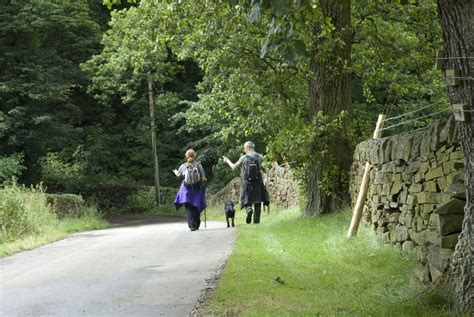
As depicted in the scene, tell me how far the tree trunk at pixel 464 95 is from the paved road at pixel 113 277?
2.63 meters

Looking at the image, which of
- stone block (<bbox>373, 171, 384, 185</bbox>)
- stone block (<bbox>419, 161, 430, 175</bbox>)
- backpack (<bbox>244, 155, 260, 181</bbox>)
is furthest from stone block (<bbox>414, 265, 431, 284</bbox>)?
backpack (<bbox>244, 155, 260, 181</bbox>)

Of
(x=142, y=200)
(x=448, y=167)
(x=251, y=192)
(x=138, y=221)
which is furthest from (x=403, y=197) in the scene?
(x=142, y=200)

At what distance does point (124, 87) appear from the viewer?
3484 cm

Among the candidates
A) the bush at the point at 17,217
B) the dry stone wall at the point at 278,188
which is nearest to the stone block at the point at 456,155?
the bush at the point at 17,217

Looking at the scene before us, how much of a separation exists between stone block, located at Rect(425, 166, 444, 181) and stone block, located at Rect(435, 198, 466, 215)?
1.08 metres

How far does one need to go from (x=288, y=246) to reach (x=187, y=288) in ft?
11.4

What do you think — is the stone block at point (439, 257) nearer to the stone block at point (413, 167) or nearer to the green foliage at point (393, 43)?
the stone block at point (413, 167)

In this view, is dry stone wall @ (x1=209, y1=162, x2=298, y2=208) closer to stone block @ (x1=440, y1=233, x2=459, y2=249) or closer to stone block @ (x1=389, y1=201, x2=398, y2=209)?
stone block @ (x1=389, y1=201, x2=398, y2=209)

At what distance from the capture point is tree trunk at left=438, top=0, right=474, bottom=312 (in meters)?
6.05

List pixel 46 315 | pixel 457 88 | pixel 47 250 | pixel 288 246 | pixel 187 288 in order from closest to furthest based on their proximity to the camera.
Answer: pixel 457 88 < pixel 46 315 < pixel 187 288 < pixel 288 246 < pixel 47 250

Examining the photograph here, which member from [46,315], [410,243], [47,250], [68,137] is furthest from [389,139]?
[68,137]

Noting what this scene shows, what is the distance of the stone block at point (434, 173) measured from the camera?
8352 mm

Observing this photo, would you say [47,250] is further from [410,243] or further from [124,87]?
[124,87]

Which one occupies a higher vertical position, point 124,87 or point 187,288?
point 124,87
